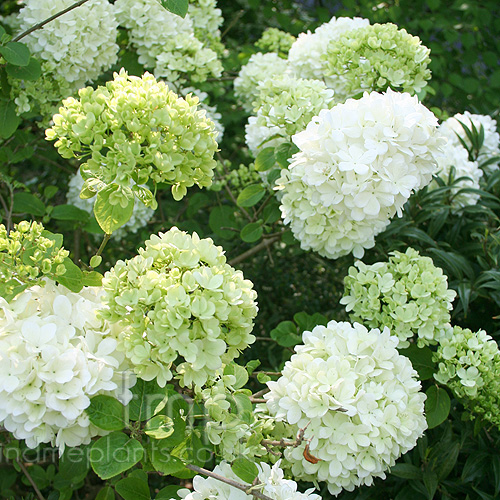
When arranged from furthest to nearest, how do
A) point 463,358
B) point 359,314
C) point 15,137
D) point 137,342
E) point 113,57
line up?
point 15,137
point 113,57
point 359,314
point 463,358
point 137,342

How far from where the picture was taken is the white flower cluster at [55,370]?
3.28 ft

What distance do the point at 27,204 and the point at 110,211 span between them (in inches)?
33.5

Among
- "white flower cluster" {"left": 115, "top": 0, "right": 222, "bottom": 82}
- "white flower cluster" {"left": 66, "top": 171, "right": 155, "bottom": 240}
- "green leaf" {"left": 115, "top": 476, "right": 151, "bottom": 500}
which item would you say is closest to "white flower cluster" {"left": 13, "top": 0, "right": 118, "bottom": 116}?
"white flower cluster" {"left": 115, "top": 0, "right": 222, "bottom": 82}

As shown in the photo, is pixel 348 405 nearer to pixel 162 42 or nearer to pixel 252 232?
pixel 252 232

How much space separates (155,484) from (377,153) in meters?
1.55

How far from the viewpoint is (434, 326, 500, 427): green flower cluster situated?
4.88ft

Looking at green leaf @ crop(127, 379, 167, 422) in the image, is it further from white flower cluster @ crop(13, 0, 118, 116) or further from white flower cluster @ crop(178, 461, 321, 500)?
white flower cluster @ crop(13, 0, 118, 116)

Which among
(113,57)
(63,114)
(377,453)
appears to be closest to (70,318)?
(63,114)

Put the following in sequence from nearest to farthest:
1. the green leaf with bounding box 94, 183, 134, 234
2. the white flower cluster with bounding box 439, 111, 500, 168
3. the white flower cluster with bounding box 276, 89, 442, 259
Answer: the green leaf with bounding box 94, 183, 134, 234 → the white flower cluster with bounding box 276, 89, 442, 259 → the white flower cluster with bounding box 439, 111, 500, 168

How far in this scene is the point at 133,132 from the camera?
1.15 m

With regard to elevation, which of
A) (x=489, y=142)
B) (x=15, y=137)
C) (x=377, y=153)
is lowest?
(x=489, y=142)

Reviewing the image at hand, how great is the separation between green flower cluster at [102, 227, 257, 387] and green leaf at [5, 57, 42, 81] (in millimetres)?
895

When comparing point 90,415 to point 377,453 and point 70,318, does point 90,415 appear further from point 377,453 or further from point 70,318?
point 377,453

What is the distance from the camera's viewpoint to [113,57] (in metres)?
1.93
